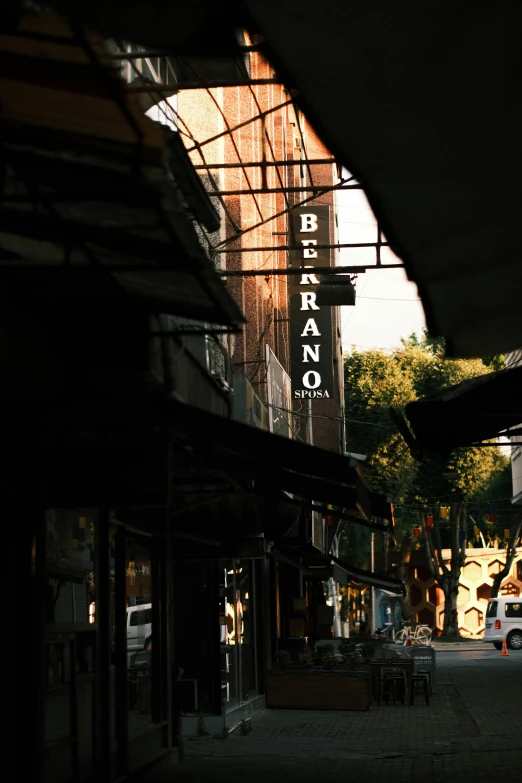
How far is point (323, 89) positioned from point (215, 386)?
25.6 ft

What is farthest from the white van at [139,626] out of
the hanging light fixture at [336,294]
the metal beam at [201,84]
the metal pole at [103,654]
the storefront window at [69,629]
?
the hanging light fixture at [336,294]

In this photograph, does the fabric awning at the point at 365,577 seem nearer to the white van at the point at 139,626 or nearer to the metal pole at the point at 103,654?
the white van at the point at 139,626

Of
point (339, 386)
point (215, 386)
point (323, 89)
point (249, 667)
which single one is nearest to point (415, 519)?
point (339, 386)

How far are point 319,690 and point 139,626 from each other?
27.0ft

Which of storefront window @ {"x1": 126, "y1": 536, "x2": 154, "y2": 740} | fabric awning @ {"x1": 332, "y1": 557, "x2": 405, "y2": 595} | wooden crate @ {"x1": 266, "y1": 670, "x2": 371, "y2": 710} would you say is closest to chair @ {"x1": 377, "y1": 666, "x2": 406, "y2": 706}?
wooden crate @ {"x1": 266, "y1": 670, "x2": 371, "y2": 710}

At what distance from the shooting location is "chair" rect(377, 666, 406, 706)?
803 inches

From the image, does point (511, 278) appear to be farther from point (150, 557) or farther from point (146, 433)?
point (150, 557)

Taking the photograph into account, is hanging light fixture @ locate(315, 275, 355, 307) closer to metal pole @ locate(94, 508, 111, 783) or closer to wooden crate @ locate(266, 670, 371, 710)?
wooden crate @ locate(266, 670, 371, 710)

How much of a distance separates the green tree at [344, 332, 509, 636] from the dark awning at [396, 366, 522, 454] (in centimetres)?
4031

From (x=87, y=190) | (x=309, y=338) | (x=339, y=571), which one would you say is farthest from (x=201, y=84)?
(x=309, y=338)

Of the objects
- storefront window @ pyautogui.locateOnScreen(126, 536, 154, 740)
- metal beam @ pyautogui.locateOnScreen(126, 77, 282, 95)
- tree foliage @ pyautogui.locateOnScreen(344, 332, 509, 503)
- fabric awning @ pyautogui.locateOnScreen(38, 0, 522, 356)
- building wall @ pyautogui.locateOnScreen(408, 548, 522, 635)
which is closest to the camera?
fabric awning @ pyautogui.locateOnScreen(38, 0, 522, 356)

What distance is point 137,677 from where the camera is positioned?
→ 11.8m

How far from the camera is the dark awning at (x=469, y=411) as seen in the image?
1031 centimetres

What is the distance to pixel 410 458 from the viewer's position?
174 feet
